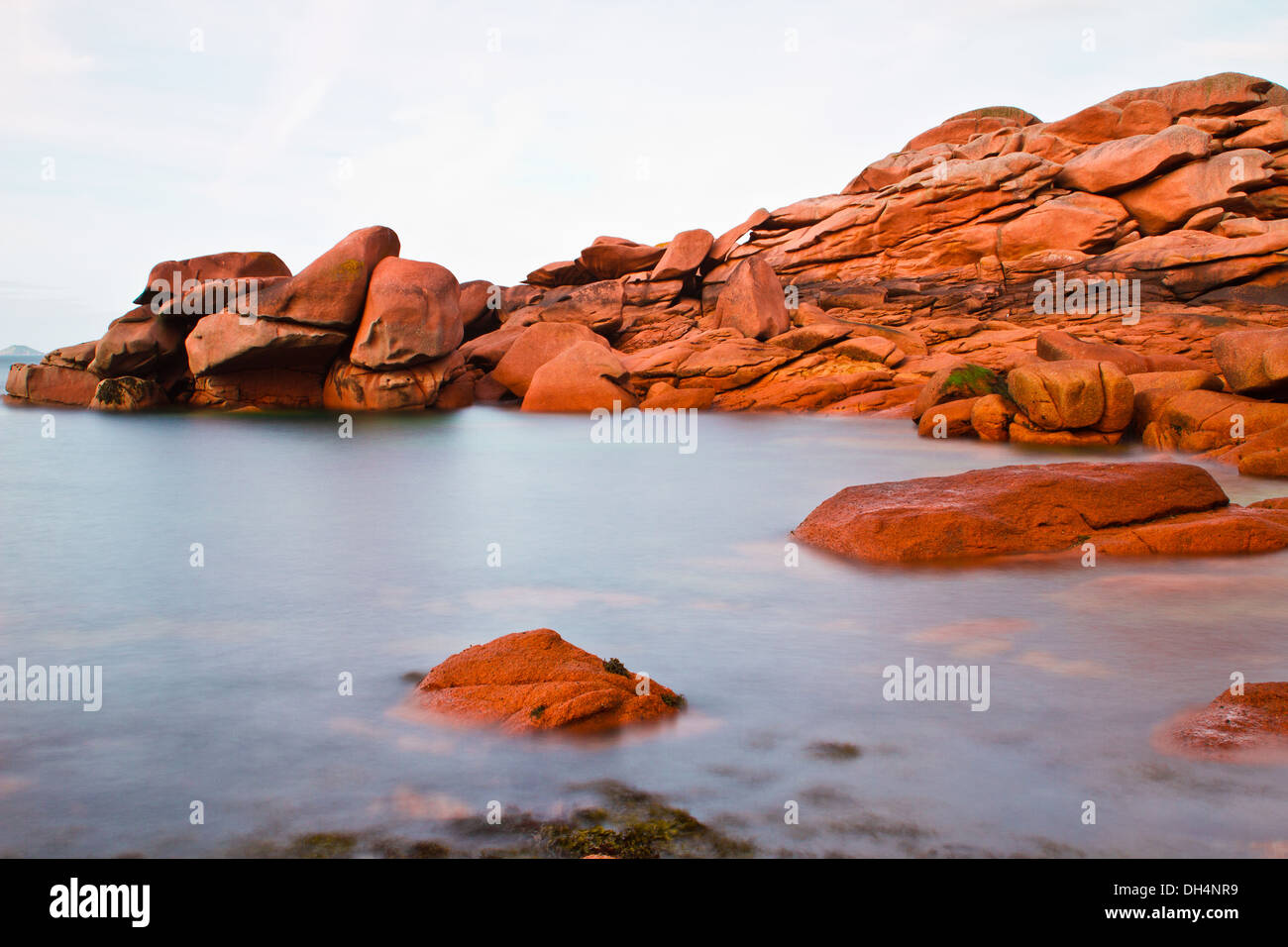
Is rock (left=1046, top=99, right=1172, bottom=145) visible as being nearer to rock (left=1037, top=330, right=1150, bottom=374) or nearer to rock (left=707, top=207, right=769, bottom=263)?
rock (left=707, top=207, right=769, bottom=263)

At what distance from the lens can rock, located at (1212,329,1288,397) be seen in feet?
50.6

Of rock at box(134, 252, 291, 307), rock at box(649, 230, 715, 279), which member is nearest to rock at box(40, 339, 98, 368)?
rock at box(134, 252, 291, 307)

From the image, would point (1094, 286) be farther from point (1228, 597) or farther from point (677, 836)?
point (677, 836)

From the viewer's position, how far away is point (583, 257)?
135 ft

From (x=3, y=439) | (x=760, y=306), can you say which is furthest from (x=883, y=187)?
(x=3, y=439)

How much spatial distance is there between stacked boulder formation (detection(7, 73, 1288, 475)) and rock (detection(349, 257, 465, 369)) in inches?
2.5

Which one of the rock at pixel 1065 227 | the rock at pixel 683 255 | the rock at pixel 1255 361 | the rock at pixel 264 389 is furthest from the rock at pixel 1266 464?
the rock at pixel 683 255

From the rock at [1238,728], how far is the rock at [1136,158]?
3356cm

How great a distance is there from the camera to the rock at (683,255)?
126 feet

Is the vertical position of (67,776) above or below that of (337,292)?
below

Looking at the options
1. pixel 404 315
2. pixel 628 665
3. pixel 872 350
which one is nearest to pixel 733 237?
pixel 872 350

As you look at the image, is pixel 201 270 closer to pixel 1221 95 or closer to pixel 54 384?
pixel 54 384

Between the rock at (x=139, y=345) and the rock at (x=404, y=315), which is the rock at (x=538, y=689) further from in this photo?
the rock at (x=139, y=345)
